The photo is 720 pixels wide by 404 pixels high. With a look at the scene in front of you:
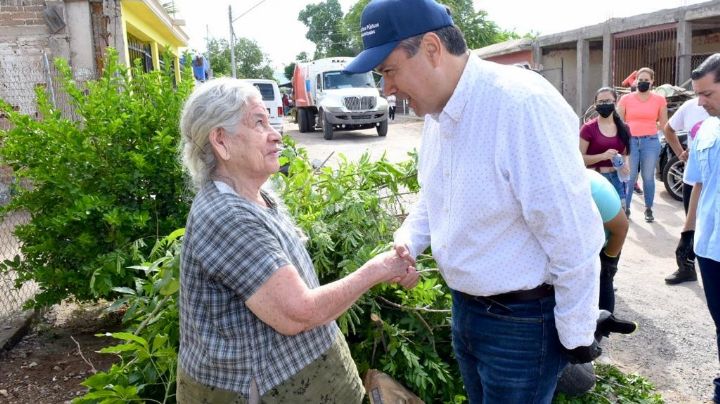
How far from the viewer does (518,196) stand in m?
1.64

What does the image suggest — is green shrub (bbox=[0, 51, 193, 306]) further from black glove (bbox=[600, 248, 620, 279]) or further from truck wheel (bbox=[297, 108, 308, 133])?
truck wheel (bbox=[297, 108, 308, 133])

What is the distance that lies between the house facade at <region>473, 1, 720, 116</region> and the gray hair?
44.9 feet

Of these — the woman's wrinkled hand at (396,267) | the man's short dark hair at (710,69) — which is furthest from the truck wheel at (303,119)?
the woman's wrinkled hand at (396,267)

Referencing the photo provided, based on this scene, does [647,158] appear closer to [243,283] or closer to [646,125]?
[646,125]

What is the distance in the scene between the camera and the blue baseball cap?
1.73m

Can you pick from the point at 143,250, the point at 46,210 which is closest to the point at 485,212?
A: the point at 143,250

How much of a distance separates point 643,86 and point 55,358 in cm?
747

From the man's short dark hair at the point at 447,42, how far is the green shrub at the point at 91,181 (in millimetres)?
2541

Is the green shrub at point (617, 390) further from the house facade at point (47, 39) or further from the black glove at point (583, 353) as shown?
the house facade at point (47, 39)

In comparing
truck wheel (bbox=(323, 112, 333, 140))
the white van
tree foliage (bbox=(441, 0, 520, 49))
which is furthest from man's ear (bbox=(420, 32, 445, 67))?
tree foliage (bbox=(441, 0, 520, 49))

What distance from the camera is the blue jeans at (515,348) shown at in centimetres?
180

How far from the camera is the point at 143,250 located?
395cm

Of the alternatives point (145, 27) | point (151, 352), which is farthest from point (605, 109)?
point (145, 27)

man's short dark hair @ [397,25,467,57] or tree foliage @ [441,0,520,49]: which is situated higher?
tree foliage @ [441,0,520,49]
